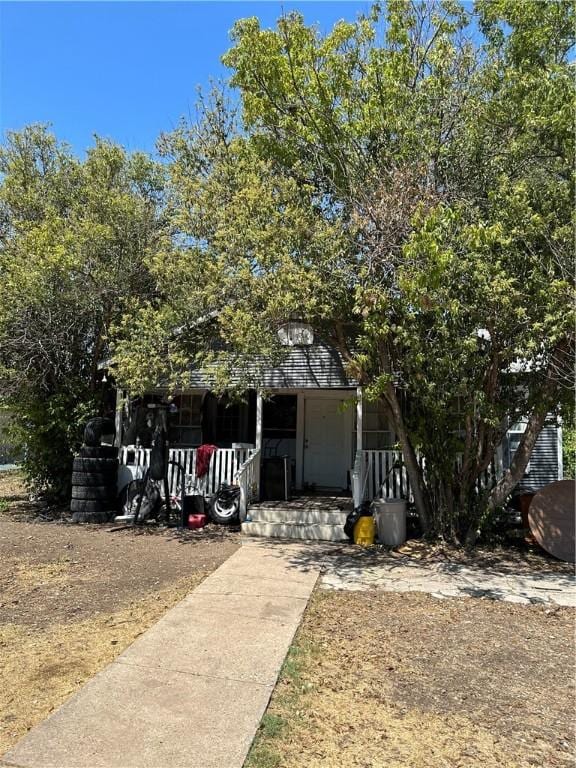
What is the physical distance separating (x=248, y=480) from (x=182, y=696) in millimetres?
6742

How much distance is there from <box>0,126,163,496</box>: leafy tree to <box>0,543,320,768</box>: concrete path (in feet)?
18.9

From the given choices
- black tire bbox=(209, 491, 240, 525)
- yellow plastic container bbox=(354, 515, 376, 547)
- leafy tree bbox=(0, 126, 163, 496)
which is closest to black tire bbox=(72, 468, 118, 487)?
leafy tree bbox=(0, 126, 163, 496)

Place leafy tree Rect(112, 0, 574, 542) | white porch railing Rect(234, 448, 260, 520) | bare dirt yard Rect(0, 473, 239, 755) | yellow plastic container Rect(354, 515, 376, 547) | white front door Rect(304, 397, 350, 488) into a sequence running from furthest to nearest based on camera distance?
white front door Rect(304, 397, 350, 488) → white porch railing Rect(234, 448, 260, 520) → yellow plastic container Rect(354, 515, 376, 547) → leafy tree Rect(112, 0, 574, 542) → bare dirt yard Rect(0, 473, 239, 755)

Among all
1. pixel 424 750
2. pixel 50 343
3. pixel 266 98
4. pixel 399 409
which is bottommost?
pixel 424 750

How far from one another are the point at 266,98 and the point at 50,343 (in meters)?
5.78

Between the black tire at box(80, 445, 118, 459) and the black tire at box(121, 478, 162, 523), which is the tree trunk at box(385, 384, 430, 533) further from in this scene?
the black tire at box(80, 445, 118, 459)

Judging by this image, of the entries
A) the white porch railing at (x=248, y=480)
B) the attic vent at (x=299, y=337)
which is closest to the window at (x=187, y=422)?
the white porch railing at (x=248, y=480)

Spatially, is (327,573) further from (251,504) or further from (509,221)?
(509,221)

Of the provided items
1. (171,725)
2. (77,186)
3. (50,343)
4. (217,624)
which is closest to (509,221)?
(217,624)

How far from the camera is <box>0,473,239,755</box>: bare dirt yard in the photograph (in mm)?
3775

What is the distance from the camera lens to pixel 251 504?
33.8 feet

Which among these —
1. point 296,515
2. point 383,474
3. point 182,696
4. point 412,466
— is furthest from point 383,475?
point 182,696

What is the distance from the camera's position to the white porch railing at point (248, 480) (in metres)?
10.0

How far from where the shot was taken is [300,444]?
1291 centimetres
